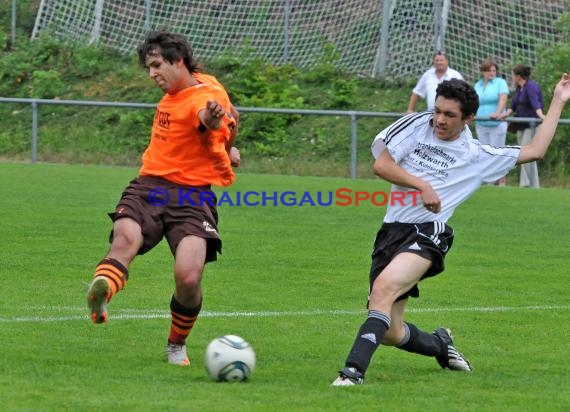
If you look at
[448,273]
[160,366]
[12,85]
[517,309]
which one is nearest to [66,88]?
[12,85]

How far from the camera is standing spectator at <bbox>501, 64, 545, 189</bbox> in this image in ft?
64.6

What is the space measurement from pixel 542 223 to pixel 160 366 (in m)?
9.16

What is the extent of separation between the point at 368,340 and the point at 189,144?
167 cm

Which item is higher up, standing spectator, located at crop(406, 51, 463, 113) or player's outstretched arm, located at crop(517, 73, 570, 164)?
player's outstretched arm, located at crop(517, 73, 570, 164)

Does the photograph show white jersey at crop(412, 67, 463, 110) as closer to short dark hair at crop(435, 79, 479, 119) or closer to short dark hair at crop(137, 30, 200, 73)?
short dark hair at crop(137, 30, 200, 73)

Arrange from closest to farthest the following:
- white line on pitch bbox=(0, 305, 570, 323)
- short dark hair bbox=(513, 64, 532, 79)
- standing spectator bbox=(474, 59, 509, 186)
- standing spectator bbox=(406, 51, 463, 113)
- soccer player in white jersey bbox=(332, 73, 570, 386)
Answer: soccer player in white jersey bbox=(332, 73, 570, 386) → white line on pitch bbox=(0, 305, 570, 323) → standing spectator bbox=(406, 51, 463, 113) → standing spectator bbox=(474, 59, 509, 186) → short dark hair bbox=(513, 64, 532, 79)

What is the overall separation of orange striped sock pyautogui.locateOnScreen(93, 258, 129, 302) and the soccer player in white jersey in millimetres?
1298

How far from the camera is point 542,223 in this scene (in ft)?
50.8

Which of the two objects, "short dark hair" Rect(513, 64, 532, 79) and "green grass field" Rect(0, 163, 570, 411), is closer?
"green grass field" Rect(0, 163, 570, 411)

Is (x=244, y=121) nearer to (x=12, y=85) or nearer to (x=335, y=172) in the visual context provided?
(x=335, y=172)

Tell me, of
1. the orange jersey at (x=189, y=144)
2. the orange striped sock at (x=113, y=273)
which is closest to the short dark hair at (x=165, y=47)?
the orange jersey at (x=189, y=144)

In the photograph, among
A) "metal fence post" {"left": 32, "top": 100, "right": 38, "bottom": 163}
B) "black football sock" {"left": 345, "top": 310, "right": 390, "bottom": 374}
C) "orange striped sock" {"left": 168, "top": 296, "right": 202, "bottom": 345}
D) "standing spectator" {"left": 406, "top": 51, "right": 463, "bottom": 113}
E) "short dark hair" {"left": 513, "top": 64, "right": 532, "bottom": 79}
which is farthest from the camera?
"metal fence post" {"left": 32, "top": 100, "right": 38, "bottom": 163}

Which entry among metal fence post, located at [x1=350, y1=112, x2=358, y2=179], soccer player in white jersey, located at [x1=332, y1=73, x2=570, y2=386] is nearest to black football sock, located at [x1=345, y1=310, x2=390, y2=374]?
soccer player in white jersey, located at [x1=332, y1=73, x2=570, y2=386]

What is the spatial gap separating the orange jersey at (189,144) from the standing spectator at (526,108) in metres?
12.5
